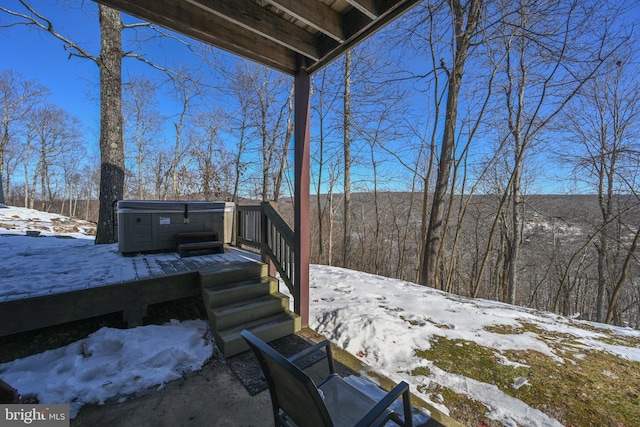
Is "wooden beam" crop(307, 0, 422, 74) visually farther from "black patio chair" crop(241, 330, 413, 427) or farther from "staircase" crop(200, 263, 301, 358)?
"staircase" crop(200, 263, 301, 358)

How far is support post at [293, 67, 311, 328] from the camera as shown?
2.88 m

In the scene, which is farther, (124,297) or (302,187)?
(302,187)

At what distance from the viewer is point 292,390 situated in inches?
42.9

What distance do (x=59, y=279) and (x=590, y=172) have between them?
12.9 meters

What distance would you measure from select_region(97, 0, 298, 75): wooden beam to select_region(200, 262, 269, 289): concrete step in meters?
2.52

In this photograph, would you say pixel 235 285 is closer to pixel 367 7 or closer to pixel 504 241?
pixel 367 7

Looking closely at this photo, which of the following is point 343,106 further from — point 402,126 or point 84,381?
point 84,381

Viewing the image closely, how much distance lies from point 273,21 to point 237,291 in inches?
116

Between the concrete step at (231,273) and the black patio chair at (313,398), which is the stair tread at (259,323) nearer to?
the concrete step at (231,273)

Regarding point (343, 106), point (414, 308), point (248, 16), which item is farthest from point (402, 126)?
point (248, 16)

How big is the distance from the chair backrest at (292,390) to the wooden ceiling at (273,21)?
241 centimetres

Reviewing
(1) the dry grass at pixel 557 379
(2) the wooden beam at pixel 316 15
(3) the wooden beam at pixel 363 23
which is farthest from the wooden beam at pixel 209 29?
(1) the dry grass at pixel 557 379

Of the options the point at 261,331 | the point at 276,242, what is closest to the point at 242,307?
the point at 261,331

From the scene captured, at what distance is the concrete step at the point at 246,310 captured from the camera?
258 cm
